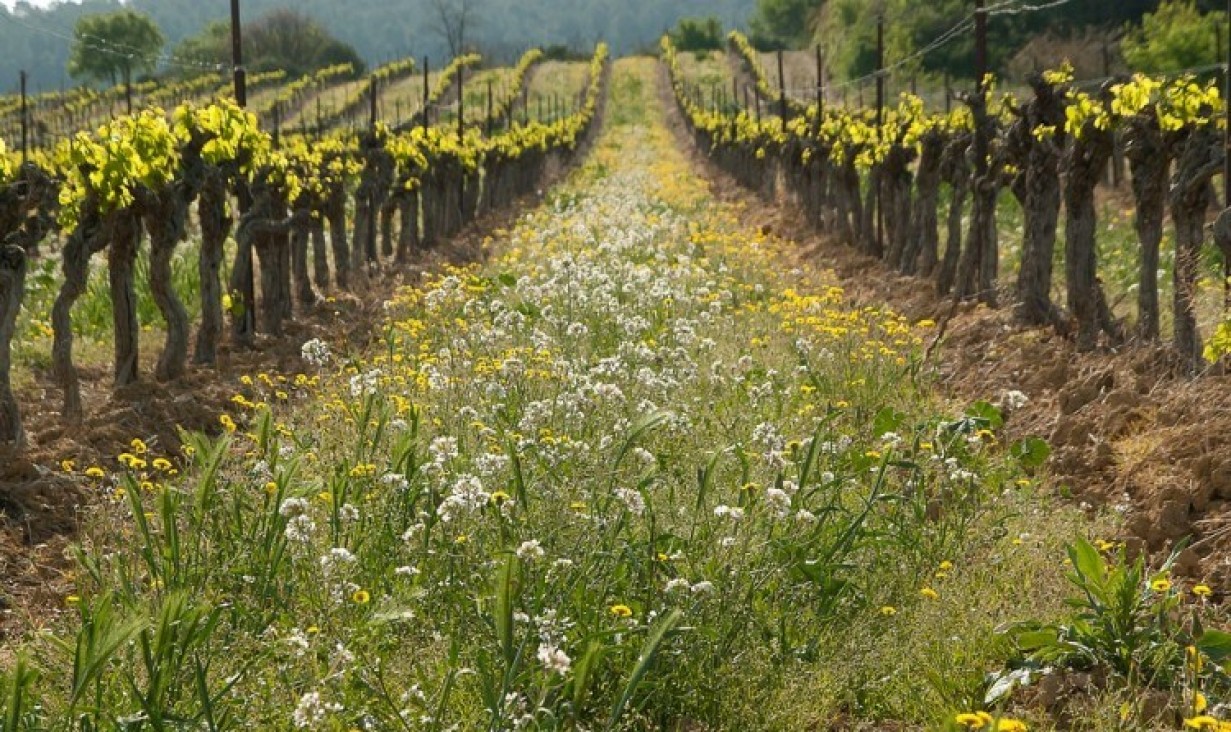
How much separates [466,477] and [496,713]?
1275 mm

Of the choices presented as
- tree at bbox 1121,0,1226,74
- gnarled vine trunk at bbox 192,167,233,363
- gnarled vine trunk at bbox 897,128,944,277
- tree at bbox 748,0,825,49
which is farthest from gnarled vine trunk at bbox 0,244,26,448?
tree at bbox 748,0,825,49

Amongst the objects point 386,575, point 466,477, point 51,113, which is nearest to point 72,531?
point 386,575

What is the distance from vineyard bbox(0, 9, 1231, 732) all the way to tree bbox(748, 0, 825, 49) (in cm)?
10569

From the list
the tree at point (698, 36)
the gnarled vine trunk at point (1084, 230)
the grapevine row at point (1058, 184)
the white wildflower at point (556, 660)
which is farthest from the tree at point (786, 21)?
the white wildflower at point (556, 660)

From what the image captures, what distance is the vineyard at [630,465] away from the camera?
4.75 metres

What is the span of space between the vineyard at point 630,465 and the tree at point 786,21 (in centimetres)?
10569

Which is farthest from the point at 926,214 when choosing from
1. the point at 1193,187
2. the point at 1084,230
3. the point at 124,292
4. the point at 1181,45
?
the point at 1181,45

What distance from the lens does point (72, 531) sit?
7.61 metres

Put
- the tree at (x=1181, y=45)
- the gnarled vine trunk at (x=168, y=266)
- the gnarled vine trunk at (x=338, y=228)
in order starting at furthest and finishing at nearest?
1. the tree at (x=1181, y=45)
2. the gnarled vine trunk at (x=338, y=228)
3. the gnarled vine trunk at (x=168, y=266)

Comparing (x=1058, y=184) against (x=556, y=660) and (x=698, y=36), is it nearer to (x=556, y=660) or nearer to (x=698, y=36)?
(x=556, y=660)

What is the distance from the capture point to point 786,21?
124 m

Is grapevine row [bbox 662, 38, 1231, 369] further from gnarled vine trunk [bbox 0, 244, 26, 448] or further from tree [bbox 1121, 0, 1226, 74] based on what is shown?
tree [bbox 1121, 0, 1226, 74]

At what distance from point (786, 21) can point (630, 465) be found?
123 meters

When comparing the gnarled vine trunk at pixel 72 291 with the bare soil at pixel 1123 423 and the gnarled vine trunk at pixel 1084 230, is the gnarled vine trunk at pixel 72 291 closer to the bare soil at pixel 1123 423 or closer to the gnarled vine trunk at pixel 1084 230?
the bare soil at pixel 1123 423
